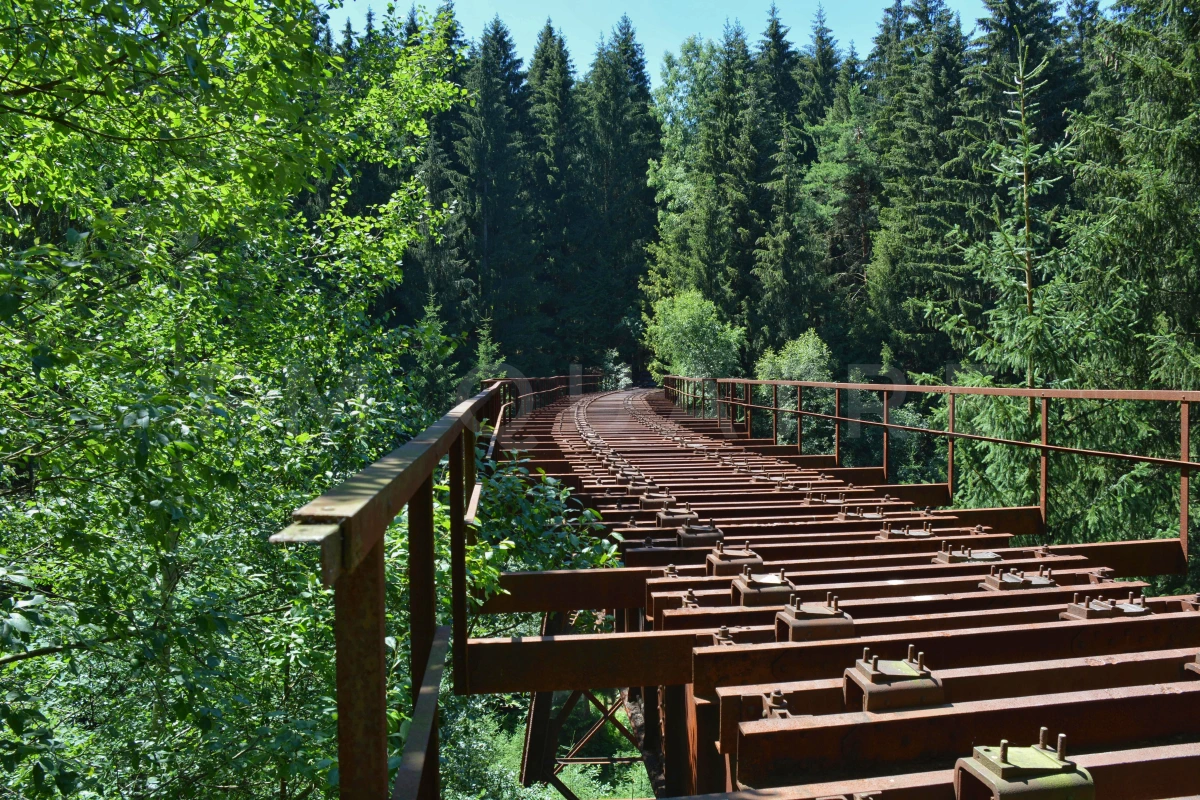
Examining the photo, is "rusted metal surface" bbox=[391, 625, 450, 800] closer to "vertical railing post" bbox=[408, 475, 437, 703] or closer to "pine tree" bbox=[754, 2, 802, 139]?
"vertical railing post" bbox=[408, 475, 437, 703]

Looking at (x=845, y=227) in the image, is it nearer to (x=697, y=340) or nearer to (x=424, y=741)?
(x=697, y=340)

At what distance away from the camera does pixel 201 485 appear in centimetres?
473

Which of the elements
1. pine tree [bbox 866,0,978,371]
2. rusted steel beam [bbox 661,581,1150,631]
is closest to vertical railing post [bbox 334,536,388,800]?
rusted steel beam [bbox 661,581,1150,631]

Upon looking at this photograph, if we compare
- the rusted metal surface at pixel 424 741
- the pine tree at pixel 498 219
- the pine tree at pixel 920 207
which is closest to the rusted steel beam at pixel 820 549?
the rusted metal surface at pixel 424 741

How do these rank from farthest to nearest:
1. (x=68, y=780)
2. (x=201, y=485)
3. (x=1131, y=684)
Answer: (x=201, y=485) → (x=68, y=780) → (x=1131, y=684)

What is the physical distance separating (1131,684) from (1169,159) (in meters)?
17.4

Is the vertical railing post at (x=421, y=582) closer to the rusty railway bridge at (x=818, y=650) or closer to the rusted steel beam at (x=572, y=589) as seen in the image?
the rusty railway bridge at (x=818, y=650)

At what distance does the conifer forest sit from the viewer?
4.24 m

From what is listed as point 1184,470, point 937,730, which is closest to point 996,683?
point 937,730

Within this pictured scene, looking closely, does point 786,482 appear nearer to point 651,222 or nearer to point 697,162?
point 697,162

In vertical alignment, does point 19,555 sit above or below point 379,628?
below

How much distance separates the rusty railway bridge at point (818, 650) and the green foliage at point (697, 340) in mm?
35536

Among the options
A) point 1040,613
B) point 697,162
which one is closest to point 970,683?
point 1040,613

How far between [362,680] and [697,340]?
Result: 40.7 metres
